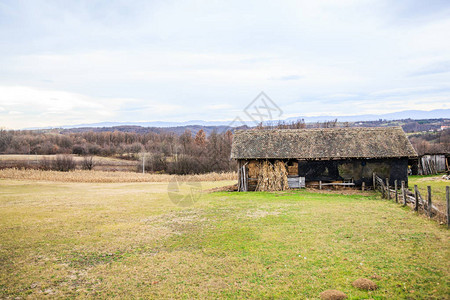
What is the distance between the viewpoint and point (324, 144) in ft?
92.6

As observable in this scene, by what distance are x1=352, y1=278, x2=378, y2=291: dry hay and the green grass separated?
8.8 inches

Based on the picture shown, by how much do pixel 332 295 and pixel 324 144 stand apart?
21938 millimetres

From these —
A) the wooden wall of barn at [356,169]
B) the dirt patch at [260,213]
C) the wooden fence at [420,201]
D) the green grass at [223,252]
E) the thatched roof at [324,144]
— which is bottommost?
the dirt patch at [260,213]

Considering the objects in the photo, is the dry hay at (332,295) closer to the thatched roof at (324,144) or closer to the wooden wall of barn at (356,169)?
the thatched roof at (324,144)

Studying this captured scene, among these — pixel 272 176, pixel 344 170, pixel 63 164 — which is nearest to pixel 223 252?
pixel 272 176

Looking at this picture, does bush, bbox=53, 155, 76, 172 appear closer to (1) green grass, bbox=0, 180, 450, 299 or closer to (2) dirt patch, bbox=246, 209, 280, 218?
(1) green grass, bbox=0, 180, 450, 299

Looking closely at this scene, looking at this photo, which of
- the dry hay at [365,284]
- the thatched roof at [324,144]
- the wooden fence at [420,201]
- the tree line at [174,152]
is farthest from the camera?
the tree line at [174,152]

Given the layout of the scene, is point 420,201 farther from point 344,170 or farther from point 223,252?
point 223,252

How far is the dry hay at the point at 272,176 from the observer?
27.7m

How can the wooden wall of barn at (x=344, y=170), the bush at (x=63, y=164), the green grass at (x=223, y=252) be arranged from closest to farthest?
the green grass at (x=223, y=252) → the wooden wall of barn at (x=344, y=170) → the bush at (x=63, y=164)

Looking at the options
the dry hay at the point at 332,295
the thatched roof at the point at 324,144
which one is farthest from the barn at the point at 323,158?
the dry hay at the point at 332,295

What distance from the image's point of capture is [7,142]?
328 ft

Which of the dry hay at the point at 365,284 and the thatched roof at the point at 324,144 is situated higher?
the thatched roof at the point at 324,144

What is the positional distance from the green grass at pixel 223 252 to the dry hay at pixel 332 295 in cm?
22
